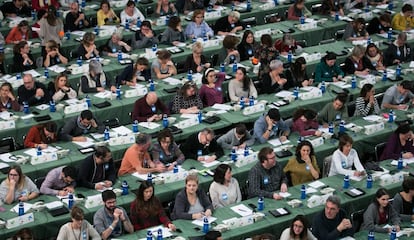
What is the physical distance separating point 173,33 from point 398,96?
195 inches

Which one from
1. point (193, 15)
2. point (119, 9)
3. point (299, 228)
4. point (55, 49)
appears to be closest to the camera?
point (299, 228)

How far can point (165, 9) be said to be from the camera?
2241cm

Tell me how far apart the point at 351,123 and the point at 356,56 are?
2.80 m

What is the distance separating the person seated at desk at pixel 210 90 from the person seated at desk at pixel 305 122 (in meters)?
1.76

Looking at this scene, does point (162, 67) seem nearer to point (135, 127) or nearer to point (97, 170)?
point (135, 127)

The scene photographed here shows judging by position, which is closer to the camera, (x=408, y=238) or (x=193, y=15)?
(x=408, y=238)

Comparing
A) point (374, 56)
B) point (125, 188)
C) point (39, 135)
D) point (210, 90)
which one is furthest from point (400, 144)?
point (39, 135)

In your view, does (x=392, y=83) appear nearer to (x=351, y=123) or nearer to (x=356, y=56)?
(x=356, y=56)

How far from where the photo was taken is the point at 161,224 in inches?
563

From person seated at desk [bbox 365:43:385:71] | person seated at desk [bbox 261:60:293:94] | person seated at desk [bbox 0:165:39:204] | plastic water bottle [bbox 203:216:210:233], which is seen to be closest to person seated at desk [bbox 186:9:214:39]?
person seated at desk [bbox 261:60:293:94]

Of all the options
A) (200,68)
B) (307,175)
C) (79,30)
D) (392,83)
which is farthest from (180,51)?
(307,175)

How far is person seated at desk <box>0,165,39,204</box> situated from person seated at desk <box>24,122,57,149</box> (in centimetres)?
144

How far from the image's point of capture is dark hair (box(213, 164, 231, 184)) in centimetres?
1487

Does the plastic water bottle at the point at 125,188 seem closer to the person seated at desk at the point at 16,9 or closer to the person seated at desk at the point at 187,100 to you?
the person seated at desk at the point at 187,100
